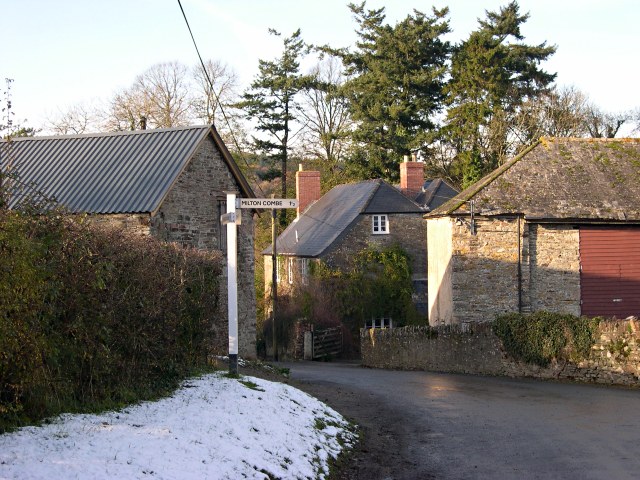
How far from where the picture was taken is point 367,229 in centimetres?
4538

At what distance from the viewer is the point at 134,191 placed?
2616 cm

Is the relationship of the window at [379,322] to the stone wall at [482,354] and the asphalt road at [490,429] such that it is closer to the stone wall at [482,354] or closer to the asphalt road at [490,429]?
the stone wall at [482,354]

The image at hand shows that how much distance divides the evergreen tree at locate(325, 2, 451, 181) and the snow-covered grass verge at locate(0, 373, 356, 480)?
42.7m

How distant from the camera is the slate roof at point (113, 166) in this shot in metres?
25.9

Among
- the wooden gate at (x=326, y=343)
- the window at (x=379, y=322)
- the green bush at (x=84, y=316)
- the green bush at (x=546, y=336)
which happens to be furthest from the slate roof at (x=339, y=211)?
the green bush at (x=84, y=316)

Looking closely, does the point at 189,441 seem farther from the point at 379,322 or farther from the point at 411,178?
the point at 411,178

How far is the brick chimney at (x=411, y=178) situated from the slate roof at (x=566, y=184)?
17.6m

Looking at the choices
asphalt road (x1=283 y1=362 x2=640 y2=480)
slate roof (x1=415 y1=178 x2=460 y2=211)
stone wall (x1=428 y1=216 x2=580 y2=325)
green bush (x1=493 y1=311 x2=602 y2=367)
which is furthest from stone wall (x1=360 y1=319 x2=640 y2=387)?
slate roof (x1=415 y1=178 x2=460 y2=211)

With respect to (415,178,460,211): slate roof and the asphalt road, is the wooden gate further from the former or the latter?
the asphalt road

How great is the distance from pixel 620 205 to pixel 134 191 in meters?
16.2

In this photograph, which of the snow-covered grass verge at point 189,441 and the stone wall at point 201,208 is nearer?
the snow-covered grass verge at point 189,441

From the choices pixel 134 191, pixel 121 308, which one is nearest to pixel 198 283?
pixel 121 308

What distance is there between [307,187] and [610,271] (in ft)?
89.9

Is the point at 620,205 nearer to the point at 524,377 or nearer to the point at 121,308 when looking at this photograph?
the point at 524,377
